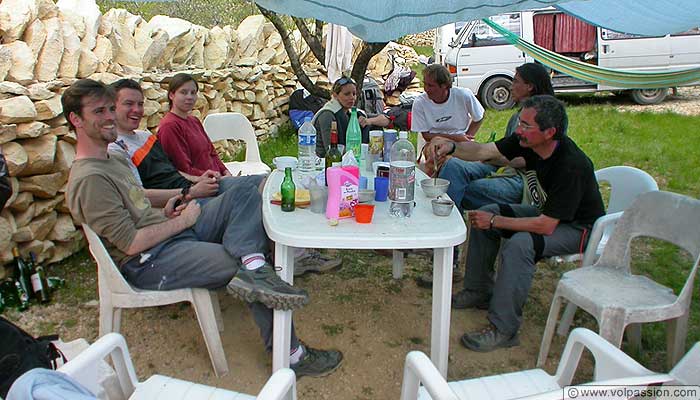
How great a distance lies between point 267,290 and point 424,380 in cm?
81

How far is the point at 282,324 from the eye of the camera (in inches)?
77.9

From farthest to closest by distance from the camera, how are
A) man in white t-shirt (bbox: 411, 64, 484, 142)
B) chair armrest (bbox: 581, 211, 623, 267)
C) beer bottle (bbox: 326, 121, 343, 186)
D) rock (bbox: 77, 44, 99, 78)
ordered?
man in white t-shirt (bbox: 411, 64, 484, 142), rock (bbox: 77, 44, 99, 78), beer bottle (bbox: 326, 121, 343, 186), chair armrest (bbox: 581, 211, 623, 267)

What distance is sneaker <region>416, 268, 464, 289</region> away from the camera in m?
3.07

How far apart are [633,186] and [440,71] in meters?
1.58

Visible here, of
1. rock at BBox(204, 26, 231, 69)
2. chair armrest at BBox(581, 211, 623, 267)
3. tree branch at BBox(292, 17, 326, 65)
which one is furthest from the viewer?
rock at BBox(204, 26, 231, 69)

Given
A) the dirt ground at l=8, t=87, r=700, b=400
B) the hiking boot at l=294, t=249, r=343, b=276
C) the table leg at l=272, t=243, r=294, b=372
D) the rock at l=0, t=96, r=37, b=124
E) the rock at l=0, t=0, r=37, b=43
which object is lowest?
the dirt ground at l=8, t=87, r=700, b=400

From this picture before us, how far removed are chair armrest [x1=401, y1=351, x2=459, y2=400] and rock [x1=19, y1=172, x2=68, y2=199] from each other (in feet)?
8.38

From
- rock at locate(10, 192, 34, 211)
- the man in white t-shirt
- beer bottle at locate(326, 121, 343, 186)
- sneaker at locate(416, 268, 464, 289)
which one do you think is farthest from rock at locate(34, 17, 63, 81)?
sneaker at locate(416, 268, 464, 289)

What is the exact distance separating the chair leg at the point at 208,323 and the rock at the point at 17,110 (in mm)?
1607

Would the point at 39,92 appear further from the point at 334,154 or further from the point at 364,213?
the point at 364,213

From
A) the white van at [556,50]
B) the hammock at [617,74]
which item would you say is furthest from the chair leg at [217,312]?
the white van at [556,50]

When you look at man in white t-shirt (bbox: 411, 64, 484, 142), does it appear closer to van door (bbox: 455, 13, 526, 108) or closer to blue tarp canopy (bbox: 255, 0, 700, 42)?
blue tarp canopy (bbox: 255, 0, 700, 42)

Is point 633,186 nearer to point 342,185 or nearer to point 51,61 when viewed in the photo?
Result: point 342,185

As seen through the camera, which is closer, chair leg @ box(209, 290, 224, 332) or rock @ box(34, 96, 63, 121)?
chair leg @ box(209, 290, 224, 332)
